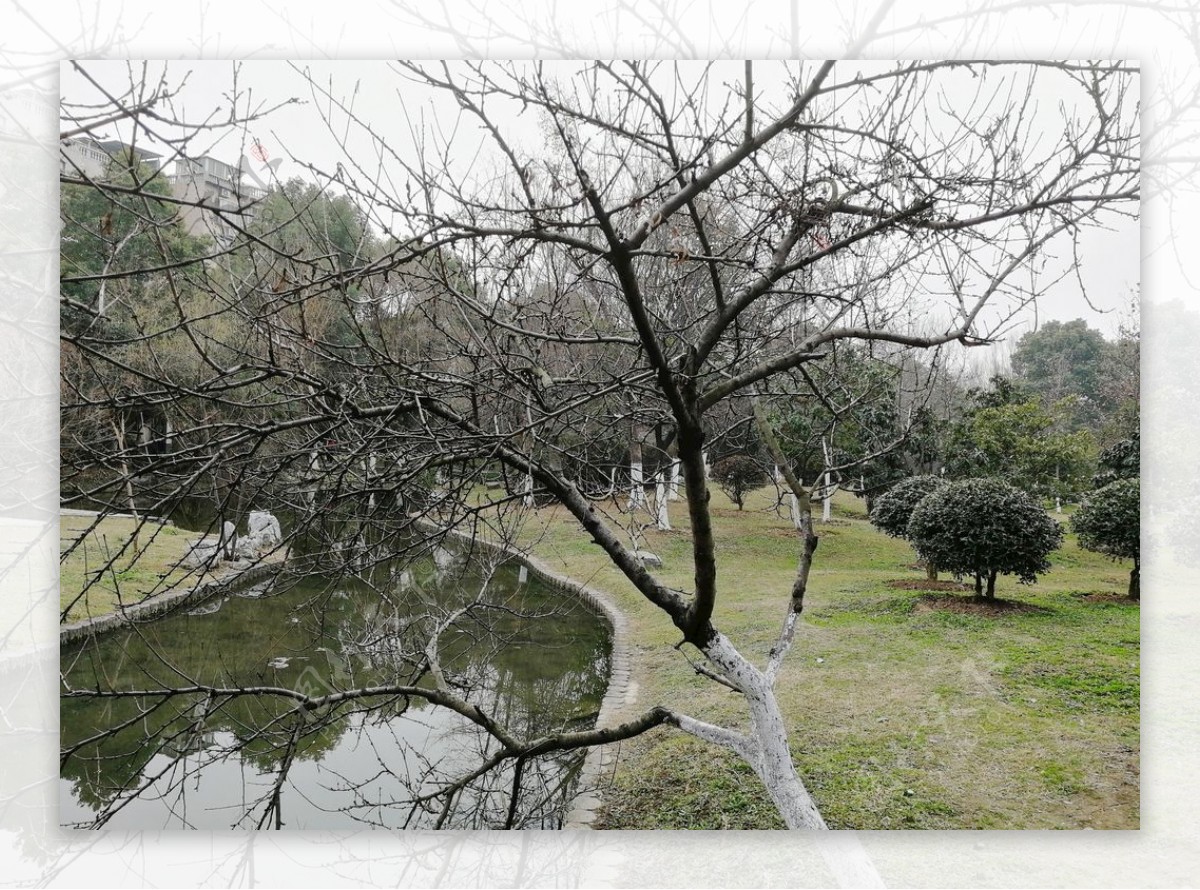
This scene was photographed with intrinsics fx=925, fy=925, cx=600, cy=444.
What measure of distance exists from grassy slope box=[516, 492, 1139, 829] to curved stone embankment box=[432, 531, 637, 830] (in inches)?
3.0

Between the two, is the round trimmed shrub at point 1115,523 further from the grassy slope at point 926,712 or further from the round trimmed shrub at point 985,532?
the round trimmed shrub at point 985,532

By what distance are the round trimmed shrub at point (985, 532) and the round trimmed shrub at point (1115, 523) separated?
393 millimetres

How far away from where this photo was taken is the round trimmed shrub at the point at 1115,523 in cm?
328

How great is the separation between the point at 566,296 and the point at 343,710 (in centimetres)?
284

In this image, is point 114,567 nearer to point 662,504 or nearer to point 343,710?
point 343,710

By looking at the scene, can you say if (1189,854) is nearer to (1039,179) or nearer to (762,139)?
(1039,179)

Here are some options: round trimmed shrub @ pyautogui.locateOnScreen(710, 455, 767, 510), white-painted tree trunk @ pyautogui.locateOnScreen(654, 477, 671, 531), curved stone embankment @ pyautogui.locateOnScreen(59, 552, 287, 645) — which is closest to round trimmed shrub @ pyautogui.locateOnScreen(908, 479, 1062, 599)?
white-painted tree trunk @ pyautogui.locateOnScreen(654, 477, 671, 531)

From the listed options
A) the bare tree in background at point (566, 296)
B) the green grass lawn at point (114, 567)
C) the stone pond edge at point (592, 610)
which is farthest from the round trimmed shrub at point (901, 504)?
the green grass lawn at point (114, 567)

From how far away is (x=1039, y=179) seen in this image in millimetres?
2594

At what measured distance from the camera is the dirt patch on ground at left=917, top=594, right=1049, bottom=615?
4547 mm

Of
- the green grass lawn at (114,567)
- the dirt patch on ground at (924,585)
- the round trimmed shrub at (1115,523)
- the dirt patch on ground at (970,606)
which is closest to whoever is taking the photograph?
the round trimmed shrub at (1115,523)

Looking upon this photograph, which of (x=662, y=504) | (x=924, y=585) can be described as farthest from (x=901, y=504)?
(x=662, y=504)

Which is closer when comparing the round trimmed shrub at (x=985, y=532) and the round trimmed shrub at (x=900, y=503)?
the round trimmed shrub at (x=985, y=532)

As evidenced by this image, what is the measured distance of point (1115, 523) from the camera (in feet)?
12.4
